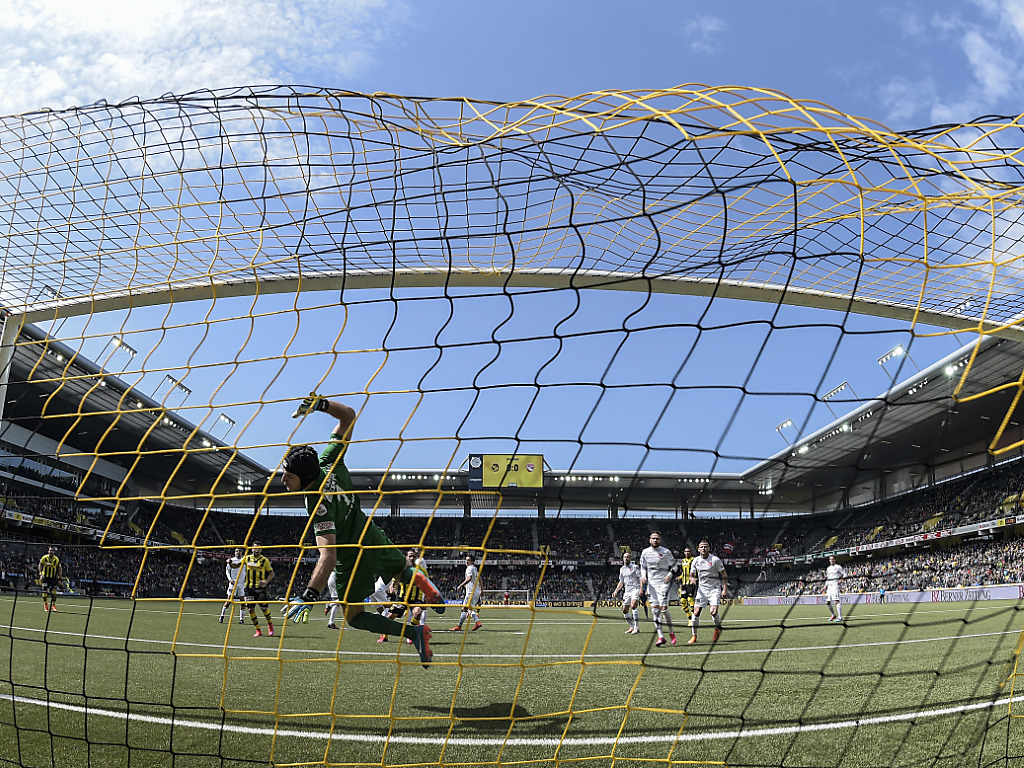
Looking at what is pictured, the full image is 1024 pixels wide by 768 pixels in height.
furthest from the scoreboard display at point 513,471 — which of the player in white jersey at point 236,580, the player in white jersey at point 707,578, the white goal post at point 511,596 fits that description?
the white goal post at point 511,596

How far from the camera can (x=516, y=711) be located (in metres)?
4.24

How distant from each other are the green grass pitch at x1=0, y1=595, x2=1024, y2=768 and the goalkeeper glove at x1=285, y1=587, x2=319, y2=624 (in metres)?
0.13

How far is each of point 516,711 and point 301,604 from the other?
1486 millimetres

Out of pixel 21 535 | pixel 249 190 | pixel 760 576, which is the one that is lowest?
pixel 21 535

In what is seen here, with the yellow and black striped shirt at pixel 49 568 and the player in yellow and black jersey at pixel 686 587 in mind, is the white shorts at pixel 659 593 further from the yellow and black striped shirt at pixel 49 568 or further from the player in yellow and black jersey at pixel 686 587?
the yellow and black striped shirt at pixel 49 568

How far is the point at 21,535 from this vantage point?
2652 cm

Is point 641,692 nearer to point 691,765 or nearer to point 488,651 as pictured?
point 691,765

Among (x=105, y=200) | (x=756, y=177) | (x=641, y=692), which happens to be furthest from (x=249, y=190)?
(x=641, y=692)

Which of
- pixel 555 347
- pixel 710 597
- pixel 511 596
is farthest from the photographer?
pixel 511 596

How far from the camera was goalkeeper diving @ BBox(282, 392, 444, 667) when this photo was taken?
3.89m

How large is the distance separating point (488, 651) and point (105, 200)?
6218 mm

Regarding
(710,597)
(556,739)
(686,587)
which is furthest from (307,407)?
(686,587)

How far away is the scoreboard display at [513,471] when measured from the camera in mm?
3371

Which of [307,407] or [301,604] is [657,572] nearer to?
[301,604]
